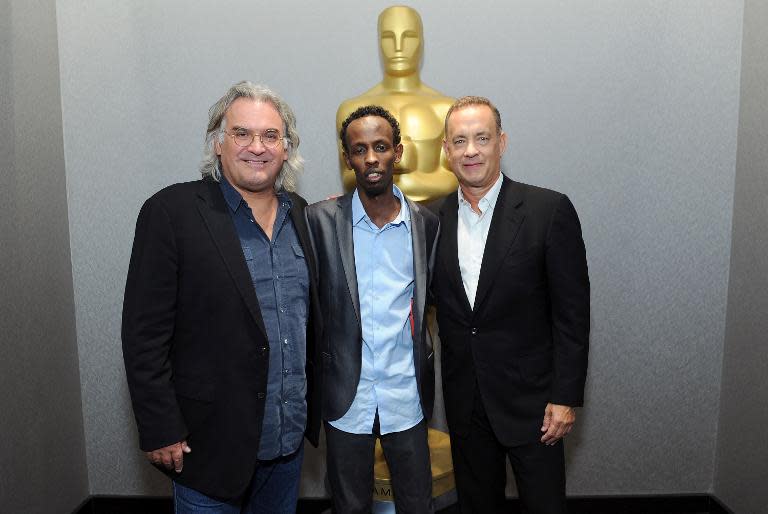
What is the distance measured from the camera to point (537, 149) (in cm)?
296

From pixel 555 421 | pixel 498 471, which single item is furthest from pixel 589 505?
pixel 555 421

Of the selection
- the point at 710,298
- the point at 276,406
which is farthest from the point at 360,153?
the point at 710,298

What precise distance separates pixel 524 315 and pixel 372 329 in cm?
45

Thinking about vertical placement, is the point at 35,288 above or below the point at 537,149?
below

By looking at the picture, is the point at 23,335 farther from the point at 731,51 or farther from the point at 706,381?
the point at 731,51

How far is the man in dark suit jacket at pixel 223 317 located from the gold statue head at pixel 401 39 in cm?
96

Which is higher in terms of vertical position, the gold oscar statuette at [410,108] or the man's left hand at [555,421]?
the gold oscar statuette at [410,108]

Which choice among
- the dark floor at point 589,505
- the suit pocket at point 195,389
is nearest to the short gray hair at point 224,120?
the suit pocket at point 195,389

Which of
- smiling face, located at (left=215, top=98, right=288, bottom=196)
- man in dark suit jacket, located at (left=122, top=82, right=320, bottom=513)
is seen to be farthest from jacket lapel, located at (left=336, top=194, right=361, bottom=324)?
smiling face, located at (left=215, top=98, right=288, bottom=196)

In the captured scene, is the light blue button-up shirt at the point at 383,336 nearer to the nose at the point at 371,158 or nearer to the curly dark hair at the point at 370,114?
the nose at the point at 371,158

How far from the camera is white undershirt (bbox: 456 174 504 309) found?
73.9 inches

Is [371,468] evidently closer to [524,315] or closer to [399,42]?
[524,315]

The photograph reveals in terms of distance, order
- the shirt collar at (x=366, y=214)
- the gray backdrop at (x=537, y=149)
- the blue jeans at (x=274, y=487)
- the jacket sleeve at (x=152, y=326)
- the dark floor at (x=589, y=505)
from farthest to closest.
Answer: the dark floor at (x=589, y=505) → the gray backdrop at (x=537, y=149) → the shirt collar at (x=366, y=214) → the blue jeans at (x=274, y=487) → the jacket sleeve at (x=152, y=326)

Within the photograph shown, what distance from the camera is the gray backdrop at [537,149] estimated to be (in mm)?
2877
